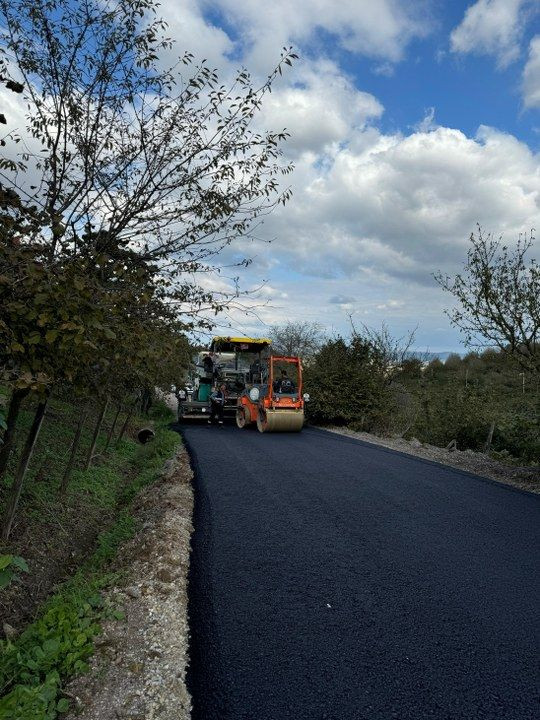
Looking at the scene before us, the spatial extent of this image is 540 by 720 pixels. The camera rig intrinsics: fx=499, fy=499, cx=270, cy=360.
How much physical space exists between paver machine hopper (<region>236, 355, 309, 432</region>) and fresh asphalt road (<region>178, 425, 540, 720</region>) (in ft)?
22.8

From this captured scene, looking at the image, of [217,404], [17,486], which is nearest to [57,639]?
[17,486]

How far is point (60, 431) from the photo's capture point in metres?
11.6

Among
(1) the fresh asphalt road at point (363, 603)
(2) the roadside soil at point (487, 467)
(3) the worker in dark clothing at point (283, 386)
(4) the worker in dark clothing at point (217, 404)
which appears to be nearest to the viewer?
(1) the fresh asphalt road at point (363, 603)

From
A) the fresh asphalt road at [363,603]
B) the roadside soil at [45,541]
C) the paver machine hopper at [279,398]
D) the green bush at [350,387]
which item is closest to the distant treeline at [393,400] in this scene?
the green bush at [350,387]

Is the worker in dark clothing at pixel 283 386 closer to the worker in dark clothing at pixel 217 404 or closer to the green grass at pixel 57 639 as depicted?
the worker in dark clothing at pixel 217 404

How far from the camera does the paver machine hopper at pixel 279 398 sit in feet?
48.5

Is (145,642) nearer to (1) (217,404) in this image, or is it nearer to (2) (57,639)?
(2) (57,639)

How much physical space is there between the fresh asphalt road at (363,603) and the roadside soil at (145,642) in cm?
13

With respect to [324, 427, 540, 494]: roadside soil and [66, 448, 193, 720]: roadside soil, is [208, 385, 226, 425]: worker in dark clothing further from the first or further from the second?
[66, 448, 193, 720]: roadside soil

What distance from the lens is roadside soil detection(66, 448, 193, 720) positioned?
270 cm

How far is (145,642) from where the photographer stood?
331cm

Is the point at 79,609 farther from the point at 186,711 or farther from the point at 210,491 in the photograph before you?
the point at 210,491

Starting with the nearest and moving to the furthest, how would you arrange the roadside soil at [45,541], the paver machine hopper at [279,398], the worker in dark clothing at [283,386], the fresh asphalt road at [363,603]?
the fresh asphalt road at [363,603], the roadside soil at [45,541], the paver machine hopper at [279,398], the worker in dark clothing at [283,386]

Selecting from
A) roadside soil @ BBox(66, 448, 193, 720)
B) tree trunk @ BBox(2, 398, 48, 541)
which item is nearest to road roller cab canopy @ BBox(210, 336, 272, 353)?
tree trunk @ BBox(2, 398, 48, 541)
